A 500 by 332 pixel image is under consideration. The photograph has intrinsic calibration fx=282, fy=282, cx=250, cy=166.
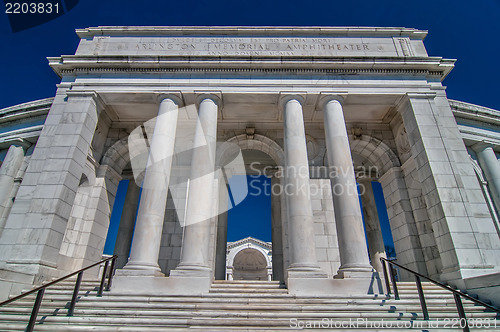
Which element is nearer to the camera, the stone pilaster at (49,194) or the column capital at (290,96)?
the stone pilaster at (49,194)

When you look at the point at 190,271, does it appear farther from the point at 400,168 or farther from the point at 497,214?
the point at 497,214

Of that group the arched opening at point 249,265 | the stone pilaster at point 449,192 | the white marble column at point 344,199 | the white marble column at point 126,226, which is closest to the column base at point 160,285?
the white marble column at point 344,199

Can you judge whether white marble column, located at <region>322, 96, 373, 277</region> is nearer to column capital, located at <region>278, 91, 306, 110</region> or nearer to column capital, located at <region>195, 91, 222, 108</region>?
column capital, located at <region>278, 91, 306, 110</region>

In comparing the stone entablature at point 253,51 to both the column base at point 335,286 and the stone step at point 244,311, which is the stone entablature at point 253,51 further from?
the stone step at point 244,311

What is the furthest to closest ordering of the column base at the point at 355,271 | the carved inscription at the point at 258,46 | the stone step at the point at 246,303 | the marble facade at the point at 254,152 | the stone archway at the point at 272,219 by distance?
the carved inscription at the point at 258,46, the stone archway at the point at 272,219, the marble facade at the point at 254,152, the column base at the point at 355,271, the stone step at the point at 246,303

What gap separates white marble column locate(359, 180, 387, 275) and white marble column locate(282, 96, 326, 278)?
11.5m

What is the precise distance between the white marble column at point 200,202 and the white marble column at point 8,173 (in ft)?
43.2

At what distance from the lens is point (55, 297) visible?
30.2ft

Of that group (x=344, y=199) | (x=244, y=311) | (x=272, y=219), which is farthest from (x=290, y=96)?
(x=244, y=311)

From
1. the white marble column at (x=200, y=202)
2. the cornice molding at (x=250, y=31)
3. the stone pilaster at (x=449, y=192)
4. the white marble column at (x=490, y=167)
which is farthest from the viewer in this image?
the white marble column at (x=490, y=167)

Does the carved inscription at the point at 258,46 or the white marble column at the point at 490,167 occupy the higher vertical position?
the carved inscription at the point at 258,46

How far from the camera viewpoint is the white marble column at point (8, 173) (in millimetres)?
17203

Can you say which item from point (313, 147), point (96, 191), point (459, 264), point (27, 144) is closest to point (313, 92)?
point (313, 147)

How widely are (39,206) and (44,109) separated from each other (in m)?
9.31
